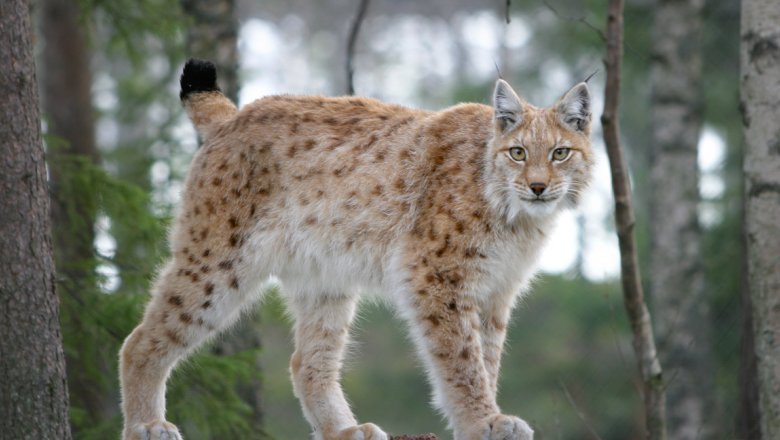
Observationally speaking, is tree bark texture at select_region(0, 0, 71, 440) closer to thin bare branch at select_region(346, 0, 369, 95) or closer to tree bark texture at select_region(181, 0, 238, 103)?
thin bare branch at select_region(346, 0, 369, 95)

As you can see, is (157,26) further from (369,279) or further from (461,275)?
(461,275)

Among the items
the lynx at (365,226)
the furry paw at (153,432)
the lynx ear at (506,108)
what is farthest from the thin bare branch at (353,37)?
the furry paw at (153,432)

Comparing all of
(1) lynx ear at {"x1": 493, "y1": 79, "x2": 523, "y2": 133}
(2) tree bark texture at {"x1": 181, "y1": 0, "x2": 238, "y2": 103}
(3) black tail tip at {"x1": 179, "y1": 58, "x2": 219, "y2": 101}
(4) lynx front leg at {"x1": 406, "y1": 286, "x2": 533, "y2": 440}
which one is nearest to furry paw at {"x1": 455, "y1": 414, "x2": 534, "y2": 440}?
(4) lynx front leg at {"x1": 406, "y1": 286, "x2": 533, "y2": 440}

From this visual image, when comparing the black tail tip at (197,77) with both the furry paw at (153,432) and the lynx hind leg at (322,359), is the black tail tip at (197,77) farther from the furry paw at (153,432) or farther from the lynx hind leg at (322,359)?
the furry paw at (153,432)

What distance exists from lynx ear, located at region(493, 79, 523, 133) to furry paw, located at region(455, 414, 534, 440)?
1295 millimetres

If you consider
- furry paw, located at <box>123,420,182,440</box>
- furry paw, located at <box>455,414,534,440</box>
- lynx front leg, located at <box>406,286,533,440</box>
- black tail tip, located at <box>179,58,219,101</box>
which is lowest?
furry paw, located at <box>123,420,182,440</box>

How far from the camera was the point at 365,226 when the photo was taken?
17.9 ft

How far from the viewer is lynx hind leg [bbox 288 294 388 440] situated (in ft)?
18.4

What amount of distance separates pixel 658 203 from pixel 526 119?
426 centimetres

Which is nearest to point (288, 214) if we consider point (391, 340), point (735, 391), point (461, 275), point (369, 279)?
point (369, 279)

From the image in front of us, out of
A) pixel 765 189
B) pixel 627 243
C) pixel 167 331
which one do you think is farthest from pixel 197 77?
pixel 765 189

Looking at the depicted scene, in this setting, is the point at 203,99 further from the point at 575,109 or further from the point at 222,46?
the point at 575,109

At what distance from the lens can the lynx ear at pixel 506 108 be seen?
5152 mm

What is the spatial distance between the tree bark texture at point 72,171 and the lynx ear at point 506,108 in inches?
80.5
